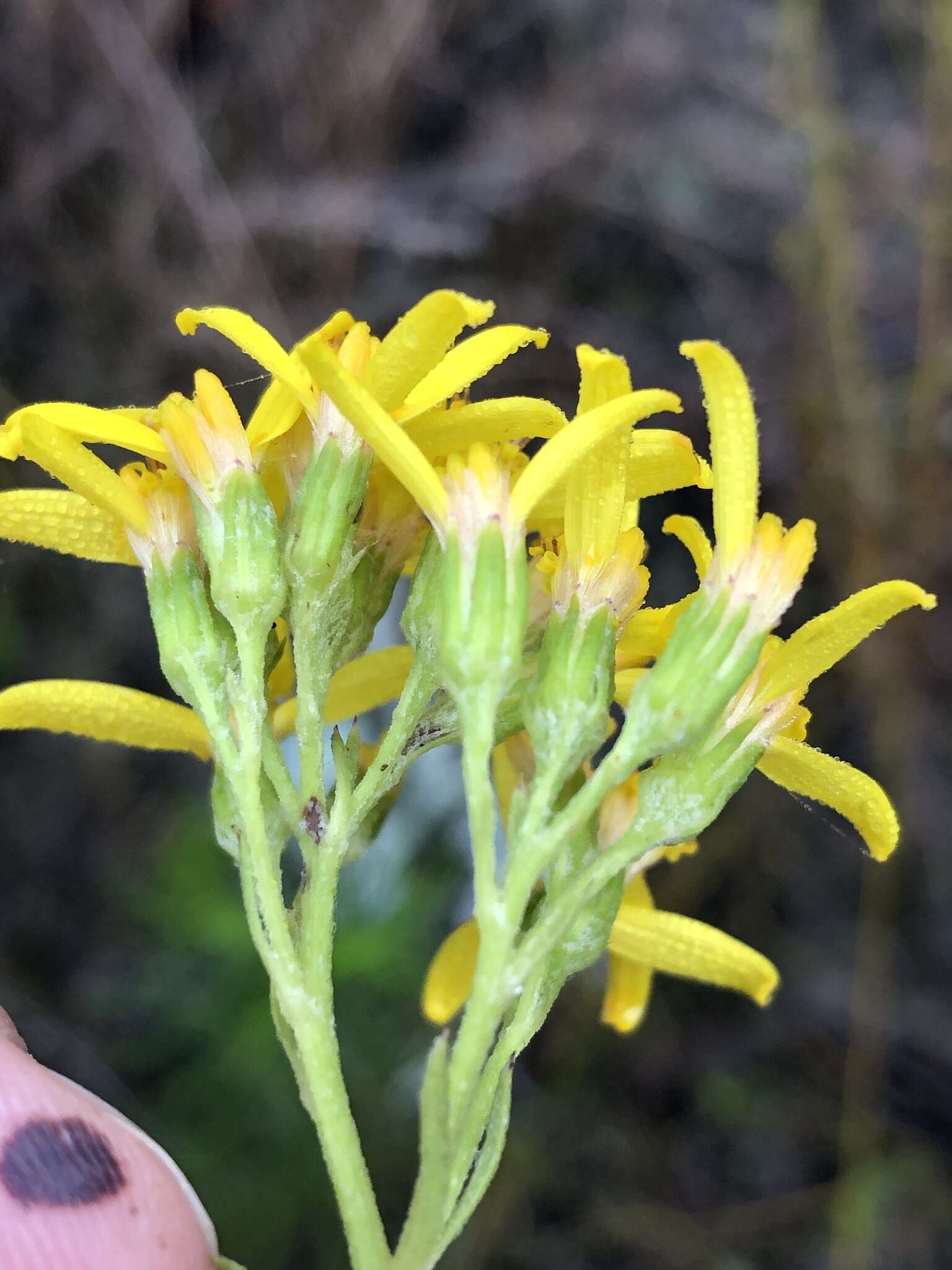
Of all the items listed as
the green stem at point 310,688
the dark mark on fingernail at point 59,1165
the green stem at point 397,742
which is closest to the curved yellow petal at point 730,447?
the green stem at point 397,742

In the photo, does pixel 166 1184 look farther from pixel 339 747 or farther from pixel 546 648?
pixel 546 648

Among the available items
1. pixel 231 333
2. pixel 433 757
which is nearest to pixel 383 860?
pixel 433 757

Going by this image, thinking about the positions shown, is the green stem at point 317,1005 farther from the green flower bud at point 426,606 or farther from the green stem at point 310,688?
the green flower bud at point 426,606

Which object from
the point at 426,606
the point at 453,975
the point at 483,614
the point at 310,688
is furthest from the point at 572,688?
the point at 453,975

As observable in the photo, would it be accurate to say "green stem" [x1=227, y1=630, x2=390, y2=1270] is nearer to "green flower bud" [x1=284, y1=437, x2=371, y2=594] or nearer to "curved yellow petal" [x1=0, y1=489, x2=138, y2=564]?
"green flower bud" [x1=284, y1=437, x2=371, y2=594]

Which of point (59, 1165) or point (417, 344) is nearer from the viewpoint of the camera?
point (417, 344)

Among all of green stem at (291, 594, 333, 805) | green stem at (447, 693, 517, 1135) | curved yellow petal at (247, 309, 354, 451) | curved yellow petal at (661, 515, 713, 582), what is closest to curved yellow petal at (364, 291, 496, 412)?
curved yellow petal at (247, 309, 354, 451)

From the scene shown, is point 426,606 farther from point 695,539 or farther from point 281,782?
point 695,539
